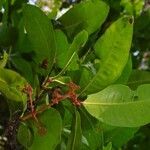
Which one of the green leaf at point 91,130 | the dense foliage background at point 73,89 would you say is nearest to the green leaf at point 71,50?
the dense foliage background at point 73,89

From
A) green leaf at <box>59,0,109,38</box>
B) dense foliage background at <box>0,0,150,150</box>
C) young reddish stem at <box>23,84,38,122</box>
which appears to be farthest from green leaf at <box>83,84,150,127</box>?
green leaf at <box>59,0,109,38</box>


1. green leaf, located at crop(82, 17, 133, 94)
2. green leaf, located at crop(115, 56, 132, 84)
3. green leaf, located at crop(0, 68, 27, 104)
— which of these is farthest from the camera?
green leaf, located at crop(115, 56, 132, 84)

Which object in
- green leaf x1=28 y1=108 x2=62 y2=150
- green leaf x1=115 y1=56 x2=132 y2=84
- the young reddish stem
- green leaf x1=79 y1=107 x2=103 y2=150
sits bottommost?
green leaf x1=79 y1=107 x2=103 y2=150

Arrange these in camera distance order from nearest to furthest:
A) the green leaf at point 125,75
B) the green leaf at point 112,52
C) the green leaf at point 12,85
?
the green leaf at point 12,85
the green leaf at point 112,52
the green leaf at point 125,75

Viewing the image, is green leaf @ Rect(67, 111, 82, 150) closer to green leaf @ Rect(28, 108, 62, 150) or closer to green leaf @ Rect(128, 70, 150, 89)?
green leaf @ Rect(28, 108, 62, 150)

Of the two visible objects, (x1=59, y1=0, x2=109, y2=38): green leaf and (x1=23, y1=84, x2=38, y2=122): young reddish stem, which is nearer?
(x1=23, y1=84, x2=38, y2=122): young reddish stem

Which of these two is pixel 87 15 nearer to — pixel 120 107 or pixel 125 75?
pixel 125 75

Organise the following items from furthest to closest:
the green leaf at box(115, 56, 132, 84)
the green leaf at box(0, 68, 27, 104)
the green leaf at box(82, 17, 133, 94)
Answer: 1. the green leaf at box(115, 56, 132, 84)
2. the green leaf at box(82, 17, 133, 94)
3. the green leaf at box(0, 68, 27, 104)

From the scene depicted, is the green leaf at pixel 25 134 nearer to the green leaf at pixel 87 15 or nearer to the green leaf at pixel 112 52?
the green leaf at pixel 112 52
